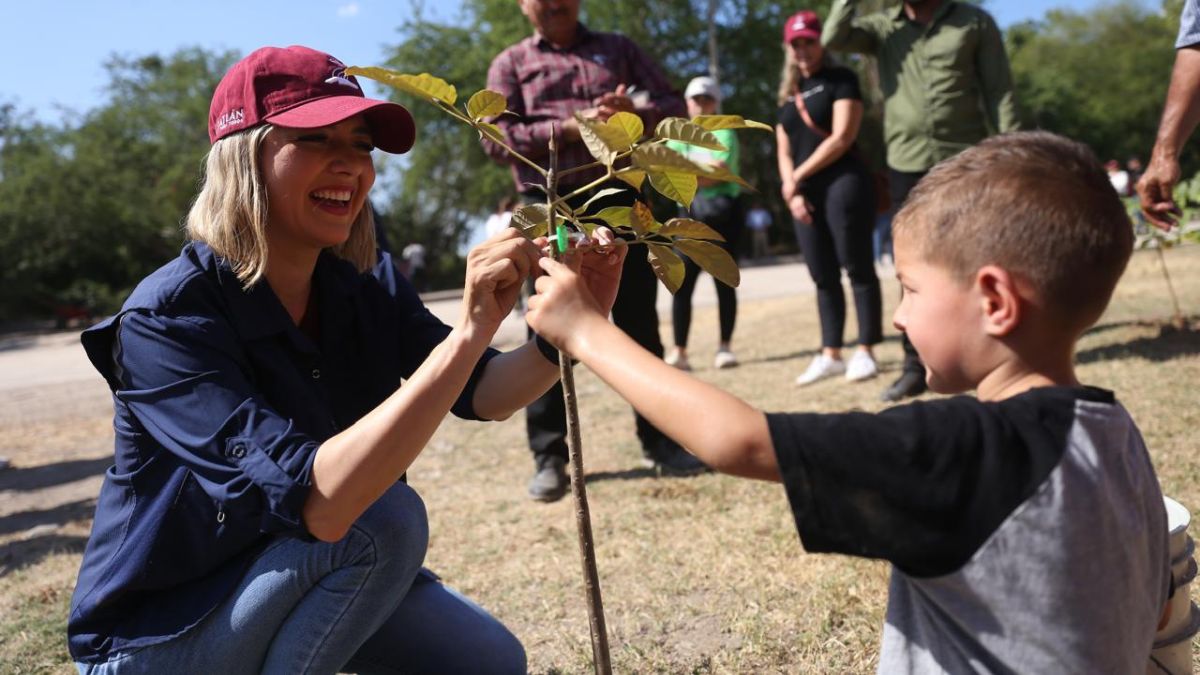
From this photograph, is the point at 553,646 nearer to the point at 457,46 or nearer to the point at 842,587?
the point at 842,587

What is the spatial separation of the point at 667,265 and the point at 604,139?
339 mm

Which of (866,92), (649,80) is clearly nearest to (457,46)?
(866,92)

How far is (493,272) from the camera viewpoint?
1.61 meters

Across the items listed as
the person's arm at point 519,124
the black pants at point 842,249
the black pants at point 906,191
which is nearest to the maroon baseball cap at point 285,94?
the person's arm at point 519,124

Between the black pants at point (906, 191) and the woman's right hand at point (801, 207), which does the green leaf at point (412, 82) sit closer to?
the black pants at point (906, 191)

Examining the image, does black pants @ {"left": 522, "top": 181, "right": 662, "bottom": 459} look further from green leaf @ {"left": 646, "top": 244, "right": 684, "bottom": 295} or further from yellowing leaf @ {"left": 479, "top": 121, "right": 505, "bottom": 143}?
yellowing leaf @ {"left": 479, "top": 121, "right": 505, "bottom": 143}

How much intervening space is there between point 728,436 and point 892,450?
208 mm

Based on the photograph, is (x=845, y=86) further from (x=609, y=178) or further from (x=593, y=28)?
(x=593, y=28)

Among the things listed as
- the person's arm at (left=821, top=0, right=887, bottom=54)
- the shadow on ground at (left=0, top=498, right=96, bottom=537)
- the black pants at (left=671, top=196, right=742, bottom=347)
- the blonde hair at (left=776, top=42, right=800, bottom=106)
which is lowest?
the shadow on ground at (left=0, top=498, right=96, bottom=537)

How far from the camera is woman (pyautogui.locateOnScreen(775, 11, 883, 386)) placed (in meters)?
5.36

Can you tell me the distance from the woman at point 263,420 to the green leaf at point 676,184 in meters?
0.23

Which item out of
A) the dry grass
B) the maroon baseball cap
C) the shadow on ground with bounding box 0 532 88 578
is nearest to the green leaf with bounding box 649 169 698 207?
the maroon baseball cap

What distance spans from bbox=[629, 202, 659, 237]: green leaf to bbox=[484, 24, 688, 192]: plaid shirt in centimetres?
234

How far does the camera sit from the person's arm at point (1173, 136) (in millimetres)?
3025
